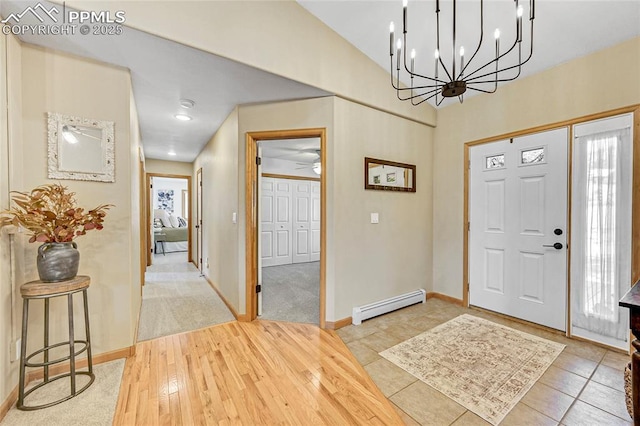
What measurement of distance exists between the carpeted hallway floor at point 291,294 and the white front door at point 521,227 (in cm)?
209

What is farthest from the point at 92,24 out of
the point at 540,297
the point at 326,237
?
the point at 540,297

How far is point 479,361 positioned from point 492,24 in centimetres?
292

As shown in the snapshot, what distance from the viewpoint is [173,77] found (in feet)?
7.64

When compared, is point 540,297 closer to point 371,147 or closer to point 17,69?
point 371,147

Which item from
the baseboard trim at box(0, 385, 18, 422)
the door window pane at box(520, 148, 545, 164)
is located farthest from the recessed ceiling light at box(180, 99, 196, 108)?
the door window pane at box(520, 148, 545, 164)

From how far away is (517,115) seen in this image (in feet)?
9.59

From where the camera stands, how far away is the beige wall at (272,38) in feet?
5.92

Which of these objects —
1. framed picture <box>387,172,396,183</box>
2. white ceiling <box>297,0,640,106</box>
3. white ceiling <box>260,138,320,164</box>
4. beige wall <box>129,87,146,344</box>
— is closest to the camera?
white ceiling <box>297,0,640,106</box>

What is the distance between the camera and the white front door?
265 centimetres

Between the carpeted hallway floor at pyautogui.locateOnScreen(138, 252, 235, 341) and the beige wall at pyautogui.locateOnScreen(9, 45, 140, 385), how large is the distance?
23.1 inches

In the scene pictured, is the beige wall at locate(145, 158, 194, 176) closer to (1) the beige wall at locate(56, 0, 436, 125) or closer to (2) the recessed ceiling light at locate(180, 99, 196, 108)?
(2) the recessed ceiling light at locate(180, 99, 196, 108)

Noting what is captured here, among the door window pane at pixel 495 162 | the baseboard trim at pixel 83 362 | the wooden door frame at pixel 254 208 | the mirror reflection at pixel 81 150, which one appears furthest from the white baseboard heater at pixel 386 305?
the mirror reflection at pixel 81 150

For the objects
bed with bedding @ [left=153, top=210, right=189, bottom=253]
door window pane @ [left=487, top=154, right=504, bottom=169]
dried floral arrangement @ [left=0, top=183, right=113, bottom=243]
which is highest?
door window pane @ [left=487, top=154, right=504, bottom=169]

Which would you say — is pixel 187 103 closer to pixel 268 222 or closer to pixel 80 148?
pixel 80 148
